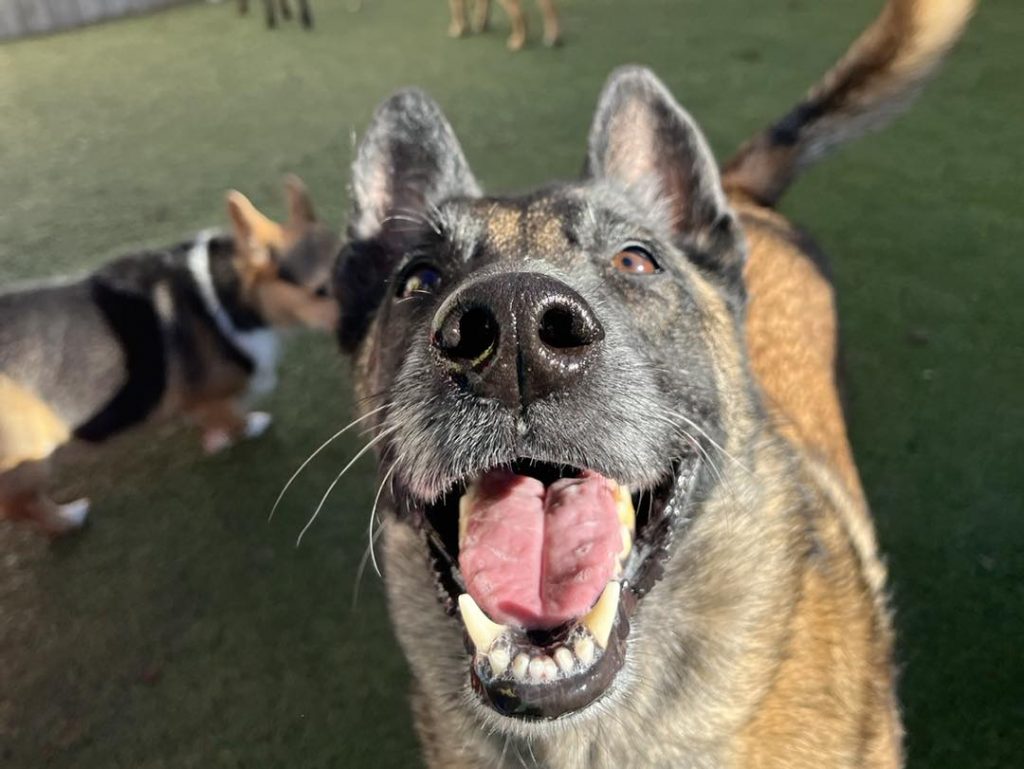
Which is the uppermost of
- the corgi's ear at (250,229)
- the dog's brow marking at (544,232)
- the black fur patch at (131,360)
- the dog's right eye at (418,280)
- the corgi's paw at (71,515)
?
the dog's brow marking at (544,232)

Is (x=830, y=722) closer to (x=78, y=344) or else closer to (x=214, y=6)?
(x=78, y=344)

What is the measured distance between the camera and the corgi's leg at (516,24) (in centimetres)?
604

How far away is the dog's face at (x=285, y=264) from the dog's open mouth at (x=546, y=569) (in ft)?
7.42

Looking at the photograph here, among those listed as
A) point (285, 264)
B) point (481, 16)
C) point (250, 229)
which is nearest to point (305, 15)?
point (481, 16)

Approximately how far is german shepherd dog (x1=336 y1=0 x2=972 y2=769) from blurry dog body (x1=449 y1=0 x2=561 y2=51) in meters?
4.73

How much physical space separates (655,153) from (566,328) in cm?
87

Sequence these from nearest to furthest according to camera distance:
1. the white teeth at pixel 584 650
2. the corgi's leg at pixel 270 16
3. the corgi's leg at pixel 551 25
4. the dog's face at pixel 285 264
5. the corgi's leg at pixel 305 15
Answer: the white teeth at pixel 584 650 → the dog's face at pixel 285 264 → the corgi's leg at pixel 551 25 → the corgi's leg at pixel 305 15 → the corgi's leg at pixel 270 16

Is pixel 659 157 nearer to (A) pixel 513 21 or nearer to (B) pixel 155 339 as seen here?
(B) pixel 155 339

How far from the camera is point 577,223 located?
149 centimetres

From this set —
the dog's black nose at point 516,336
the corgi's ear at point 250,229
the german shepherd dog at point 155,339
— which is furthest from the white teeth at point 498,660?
the corgi's ear at point 250,229

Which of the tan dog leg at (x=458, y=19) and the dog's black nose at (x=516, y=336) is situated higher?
the dog's black nose at (x=516, y=336)

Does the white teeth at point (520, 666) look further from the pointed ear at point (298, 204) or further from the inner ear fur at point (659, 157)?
the pointed ear at point (298, 204)

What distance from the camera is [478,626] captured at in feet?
3.76

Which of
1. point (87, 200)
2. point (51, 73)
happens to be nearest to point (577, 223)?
point (87, 200)
